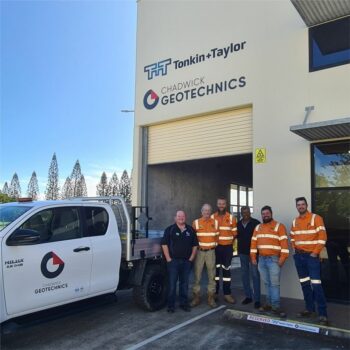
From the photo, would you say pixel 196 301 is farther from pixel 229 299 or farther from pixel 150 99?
pixel 150 99

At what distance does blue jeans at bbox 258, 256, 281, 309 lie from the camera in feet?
22.3

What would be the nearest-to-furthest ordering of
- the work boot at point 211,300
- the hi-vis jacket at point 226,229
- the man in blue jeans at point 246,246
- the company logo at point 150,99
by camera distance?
1. the work boot at point 211,300
2. the man in blue jeans at point 246,246
3. the hi-vis jacket at point 226,229
4. the company logo at point 150,99

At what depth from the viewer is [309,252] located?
6.52m

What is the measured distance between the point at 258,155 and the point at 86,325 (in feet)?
16.7

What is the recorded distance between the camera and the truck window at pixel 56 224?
5.44 m

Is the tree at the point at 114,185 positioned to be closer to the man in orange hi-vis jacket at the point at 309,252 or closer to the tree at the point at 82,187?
the tree at the point at 82,187

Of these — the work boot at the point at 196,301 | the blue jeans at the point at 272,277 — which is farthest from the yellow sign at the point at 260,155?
the work boot at the point at 196,301

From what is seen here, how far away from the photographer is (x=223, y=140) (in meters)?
10.1

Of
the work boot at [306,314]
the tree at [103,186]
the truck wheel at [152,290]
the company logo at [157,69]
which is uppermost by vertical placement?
the tree at [103,186]

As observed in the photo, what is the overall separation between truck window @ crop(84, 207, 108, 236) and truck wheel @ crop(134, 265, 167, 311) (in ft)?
4.18

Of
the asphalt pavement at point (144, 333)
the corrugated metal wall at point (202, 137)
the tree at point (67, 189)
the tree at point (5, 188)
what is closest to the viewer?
the asphalt pavement at point (144, 333)

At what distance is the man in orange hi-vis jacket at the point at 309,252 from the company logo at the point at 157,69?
6241 millimetres

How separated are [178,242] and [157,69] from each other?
240 inches

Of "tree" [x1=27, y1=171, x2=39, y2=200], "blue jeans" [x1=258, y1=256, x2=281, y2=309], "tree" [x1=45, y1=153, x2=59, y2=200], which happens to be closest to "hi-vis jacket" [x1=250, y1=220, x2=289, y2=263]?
"blue jeans" [x1=258, y1=256, x2=281, y2=309]
